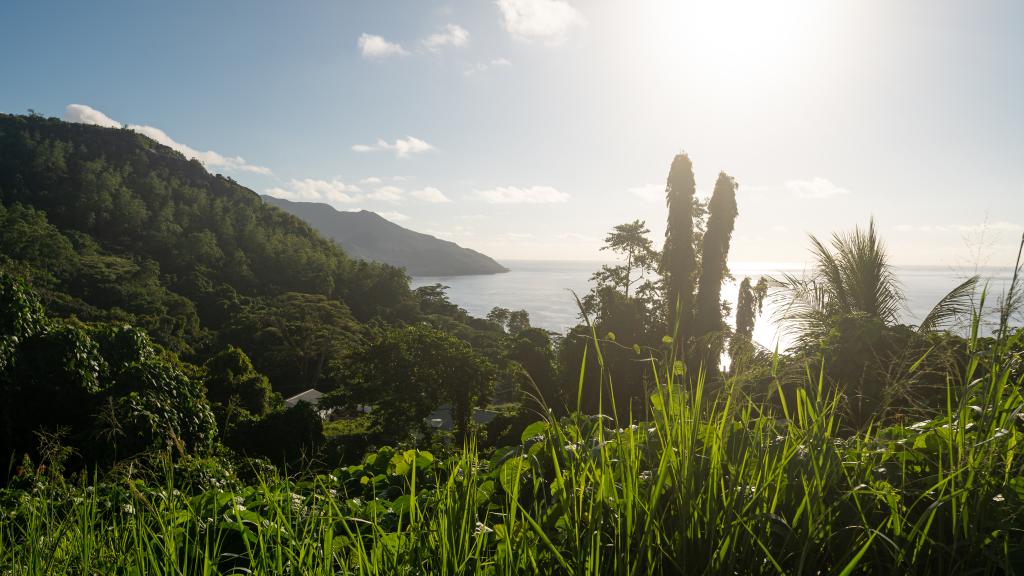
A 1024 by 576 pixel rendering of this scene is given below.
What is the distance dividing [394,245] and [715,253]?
10744 cm

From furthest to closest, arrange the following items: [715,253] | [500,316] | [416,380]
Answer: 1. [500,316]
2. [715,253]
3. [416,380]

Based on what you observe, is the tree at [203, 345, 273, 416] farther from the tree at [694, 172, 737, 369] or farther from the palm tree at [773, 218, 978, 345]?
the palm tree at [773, 218, 978, 345]

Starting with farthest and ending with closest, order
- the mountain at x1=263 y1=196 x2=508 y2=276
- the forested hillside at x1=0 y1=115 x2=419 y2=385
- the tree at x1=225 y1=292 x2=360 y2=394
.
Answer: the mountain at x1=263 y1=196 x2=508 y2=276 < the forested hillside at x1=0 y1=115 x2=419 y2=385 < the tree at x1=225 y1=292 x2=360 y2=394

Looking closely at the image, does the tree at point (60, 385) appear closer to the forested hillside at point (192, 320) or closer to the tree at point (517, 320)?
the forested hillside at point (192, 320)

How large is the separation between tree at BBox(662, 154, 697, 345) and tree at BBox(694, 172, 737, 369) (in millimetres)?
471

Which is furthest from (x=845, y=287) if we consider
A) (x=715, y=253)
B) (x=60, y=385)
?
(x=715, y=253)

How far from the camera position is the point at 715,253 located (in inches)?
597

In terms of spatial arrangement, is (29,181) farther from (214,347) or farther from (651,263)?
(651,263)

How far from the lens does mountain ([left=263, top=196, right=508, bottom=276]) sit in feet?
348

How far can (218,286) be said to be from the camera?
37562mm

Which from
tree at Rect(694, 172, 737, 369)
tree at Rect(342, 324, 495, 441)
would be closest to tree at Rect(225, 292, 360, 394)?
tree at Rect(342, 324, 495, 441)

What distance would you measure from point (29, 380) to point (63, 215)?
47.9 m

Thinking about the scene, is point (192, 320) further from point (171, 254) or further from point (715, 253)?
point (715, 253)

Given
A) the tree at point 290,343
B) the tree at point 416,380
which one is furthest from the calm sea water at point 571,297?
the tree at point 290,343
